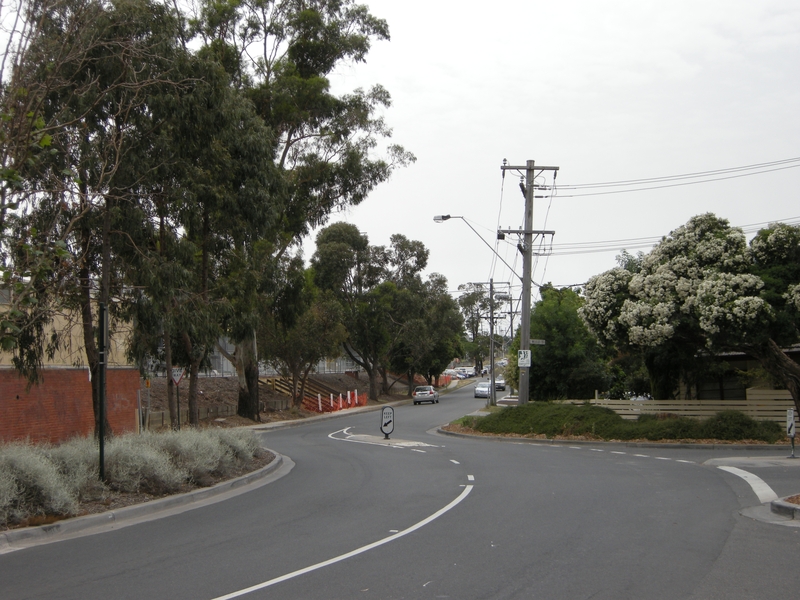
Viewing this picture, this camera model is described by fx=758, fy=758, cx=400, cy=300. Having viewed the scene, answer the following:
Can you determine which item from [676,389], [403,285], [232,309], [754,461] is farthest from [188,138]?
[403,285]

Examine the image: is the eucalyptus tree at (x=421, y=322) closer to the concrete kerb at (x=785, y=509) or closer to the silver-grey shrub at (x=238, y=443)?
the silver-grey shrub at (x=238, y=443)

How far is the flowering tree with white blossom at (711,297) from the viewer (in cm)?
2069

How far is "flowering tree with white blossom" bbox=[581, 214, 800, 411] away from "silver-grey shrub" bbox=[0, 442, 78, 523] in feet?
54.6

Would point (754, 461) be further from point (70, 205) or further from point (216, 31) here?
point (216, 31)

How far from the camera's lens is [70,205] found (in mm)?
14430

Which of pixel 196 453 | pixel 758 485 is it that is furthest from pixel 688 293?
pixel 196 453

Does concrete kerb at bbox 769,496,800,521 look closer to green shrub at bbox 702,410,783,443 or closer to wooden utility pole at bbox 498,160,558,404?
green shrub at bbox 702,410,783,443

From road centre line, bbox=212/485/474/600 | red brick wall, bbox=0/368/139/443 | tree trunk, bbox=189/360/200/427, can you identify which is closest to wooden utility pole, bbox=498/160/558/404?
tree trunk, bbox=189/360/200/427

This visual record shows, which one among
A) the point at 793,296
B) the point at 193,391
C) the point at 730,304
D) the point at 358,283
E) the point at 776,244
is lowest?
the point at 193,391

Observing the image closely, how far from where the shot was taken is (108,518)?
10727mm

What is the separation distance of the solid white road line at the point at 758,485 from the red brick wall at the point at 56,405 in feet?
53.3

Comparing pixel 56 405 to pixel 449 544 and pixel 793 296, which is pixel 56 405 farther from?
pixel 793 296

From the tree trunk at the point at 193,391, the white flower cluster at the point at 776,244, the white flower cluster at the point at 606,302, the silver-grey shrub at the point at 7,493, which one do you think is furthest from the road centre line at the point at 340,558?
the white flower cluster at the point at 776,244

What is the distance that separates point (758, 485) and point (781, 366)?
9.98 metres
